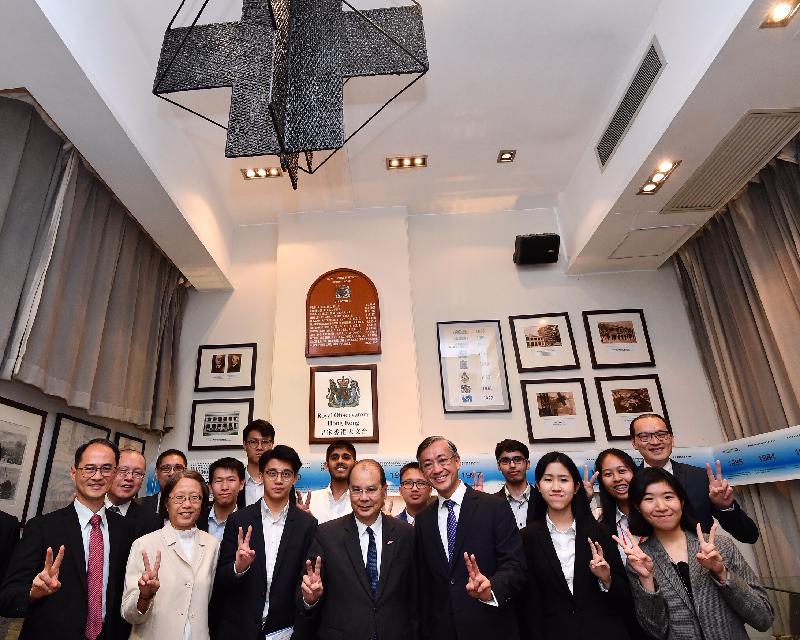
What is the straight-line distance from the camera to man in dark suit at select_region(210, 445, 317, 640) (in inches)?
87.4

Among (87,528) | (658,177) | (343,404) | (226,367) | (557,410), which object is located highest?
(658,177)

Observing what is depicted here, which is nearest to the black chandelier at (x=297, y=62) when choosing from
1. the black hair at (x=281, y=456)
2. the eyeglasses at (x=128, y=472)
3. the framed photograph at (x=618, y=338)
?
the black hair at (x=281, y=456)

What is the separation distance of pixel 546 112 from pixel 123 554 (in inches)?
160

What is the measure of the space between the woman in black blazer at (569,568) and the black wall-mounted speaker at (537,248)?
2.88 metres

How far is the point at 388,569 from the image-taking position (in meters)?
2.21

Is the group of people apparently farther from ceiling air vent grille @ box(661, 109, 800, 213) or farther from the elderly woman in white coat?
ceiling air vent grille @ box(661, 109, 800, 213)

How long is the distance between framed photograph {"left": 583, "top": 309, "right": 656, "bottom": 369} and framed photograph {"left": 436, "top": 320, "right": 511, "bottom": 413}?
85 centimetres

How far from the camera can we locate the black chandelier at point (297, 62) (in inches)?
82.1

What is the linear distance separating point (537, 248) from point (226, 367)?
3.12 m

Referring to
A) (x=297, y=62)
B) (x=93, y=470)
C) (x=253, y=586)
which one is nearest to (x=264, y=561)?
(x=253, y=586)

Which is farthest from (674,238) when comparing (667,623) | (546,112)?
(667,623)

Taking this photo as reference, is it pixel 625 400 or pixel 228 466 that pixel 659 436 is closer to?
pixel 625 400

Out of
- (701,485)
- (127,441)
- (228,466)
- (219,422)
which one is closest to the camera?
(701,485)

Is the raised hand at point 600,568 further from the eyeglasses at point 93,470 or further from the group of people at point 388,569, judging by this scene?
the eyeglasses at point 93,470
